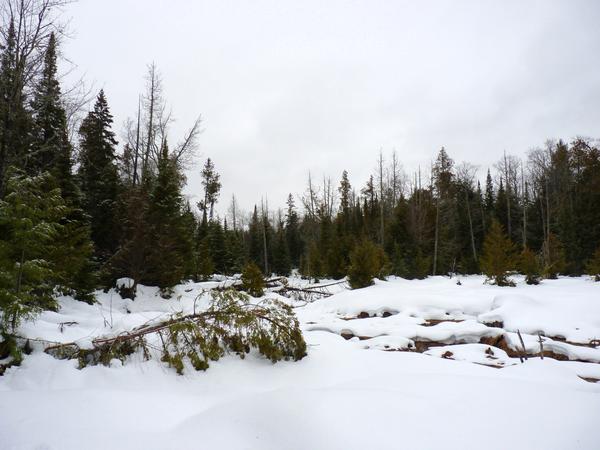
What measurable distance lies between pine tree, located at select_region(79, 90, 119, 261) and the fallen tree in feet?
39.5

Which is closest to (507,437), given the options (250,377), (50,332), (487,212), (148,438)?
(250,377)

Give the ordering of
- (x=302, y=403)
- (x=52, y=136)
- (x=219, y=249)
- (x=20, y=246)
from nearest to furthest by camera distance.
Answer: (x=302, y=403)
(x=20, y=246)
(x=52, y=136)
(x=219, y=249)

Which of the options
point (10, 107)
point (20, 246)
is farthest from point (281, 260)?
point (20, 246)

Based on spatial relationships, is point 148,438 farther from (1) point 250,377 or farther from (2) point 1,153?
(2) point 1,153

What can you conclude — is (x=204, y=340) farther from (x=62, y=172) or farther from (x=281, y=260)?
(x=281, y=260)

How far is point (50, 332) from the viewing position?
4.63 m

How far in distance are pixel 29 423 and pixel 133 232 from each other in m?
13.0

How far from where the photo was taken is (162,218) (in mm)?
15352

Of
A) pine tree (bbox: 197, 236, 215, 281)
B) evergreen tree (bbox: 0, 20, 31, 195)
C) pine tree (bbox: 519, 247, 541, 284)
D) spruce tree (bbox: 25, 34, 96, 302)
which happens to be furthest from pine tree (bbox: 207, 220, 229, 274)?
pine tree (bbox: 519, 247, 541, 284)

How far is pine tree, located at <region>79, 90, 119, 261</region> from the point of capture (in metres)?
15.5

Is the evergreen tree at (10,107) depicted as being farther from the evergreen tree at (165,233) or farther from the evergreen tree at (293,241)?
the evergreen tree at (293,241)

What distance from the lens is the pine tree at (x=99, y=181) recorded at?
15.5m

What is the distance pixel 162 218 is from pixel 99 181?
4.07 m

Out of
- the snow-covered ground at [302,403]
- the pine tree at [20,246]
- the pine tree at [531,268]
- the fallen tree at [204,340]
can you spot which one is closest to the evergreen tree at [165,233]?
the snow-covered ground at [302,403]
